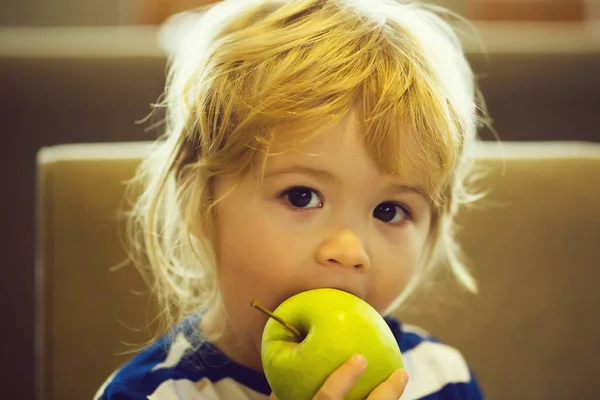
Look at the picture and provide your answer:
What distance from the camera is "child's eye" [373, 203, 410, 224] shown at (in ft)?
2.57

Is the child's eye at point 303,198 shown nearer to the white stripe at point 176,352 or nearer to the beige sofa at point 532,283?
the white stripe at point 176,352

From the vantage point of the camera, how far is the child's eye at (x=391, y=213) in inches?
30.9

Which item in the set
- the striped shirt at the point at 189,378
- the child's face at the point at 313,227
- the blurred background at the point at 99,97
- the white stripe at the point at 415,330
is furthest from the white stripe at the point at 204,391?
the blurred background at the point at 99,97

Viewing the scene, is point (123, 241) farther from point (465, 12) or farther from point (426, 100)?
point (465, 12)

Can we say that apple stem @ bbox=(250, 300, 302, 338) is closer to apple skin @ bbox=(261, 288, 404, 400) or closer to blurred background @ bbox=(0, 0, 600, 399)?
apple skin @ bbox=(261, 288, 404, 400)

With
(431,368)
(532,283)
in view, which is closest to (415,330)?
(431,368)

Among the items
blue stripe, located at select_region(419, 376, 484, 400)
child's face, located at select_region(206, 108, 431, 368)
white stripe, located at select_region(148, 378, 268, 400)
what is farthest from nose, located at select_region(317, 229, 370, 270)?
blue stripe, located at select_region(419, 376, 484, 400)

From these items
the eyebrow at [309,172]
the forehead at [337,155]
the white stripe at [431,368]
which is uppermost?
the forehead at [337,155]

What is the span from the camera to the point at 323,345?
625 millimetres

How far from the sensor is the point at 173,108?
0.90 metres

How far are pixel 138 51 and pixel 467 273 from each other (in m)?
1.05

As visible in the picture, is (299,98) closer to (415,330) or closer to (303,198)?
(303,198)

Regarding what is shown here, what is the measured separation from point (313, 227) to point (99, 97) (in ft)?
3.49

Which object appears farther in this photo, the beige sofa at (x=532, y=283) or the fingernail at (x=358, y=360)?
the beige sofa at (x=532, y=283)
